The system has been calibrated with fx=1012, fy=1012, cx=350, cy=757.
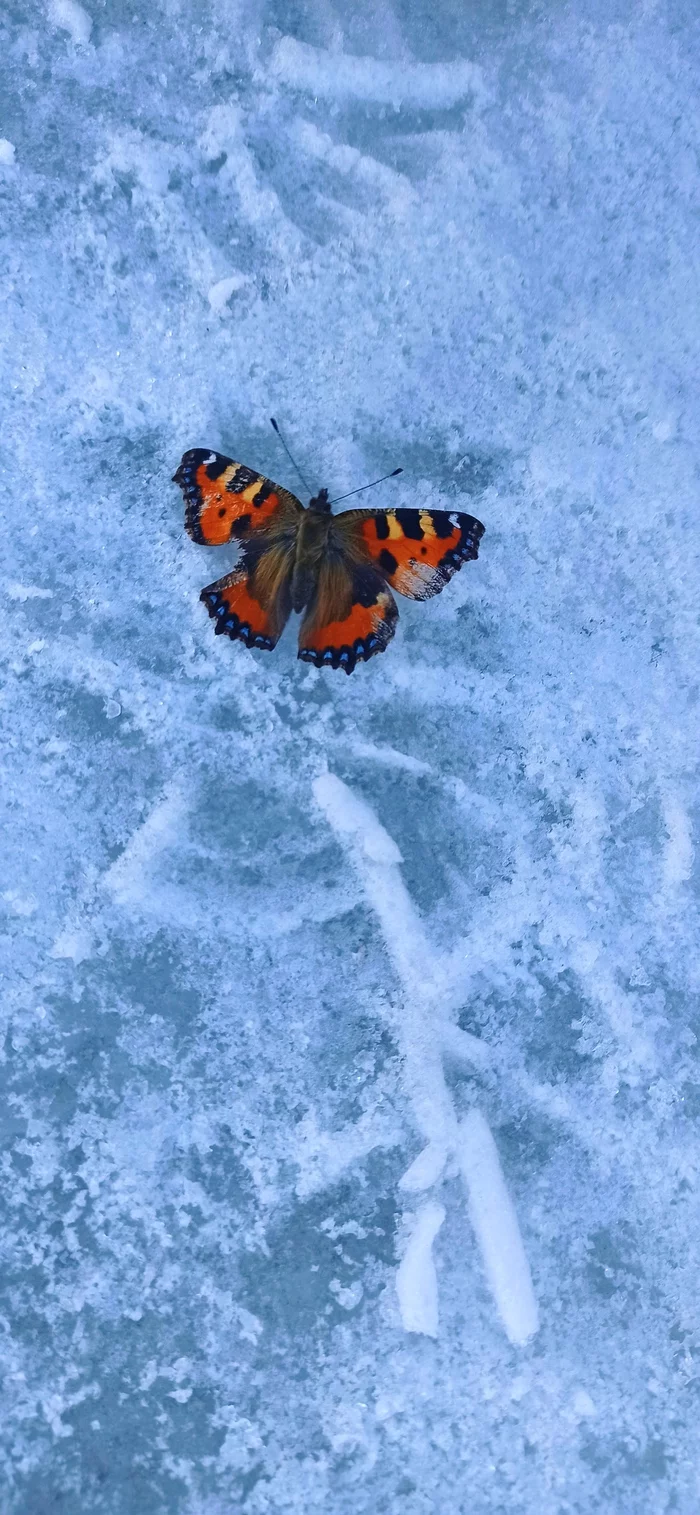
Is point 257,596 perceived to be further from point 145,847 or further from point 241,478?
point 145,847

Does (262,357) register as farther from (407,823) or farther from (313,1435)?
(313,1435)

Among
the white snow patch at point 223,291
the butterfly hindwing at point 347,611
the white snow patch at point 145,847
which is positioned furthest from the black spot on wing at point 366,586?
the white snow patch at point 223,291

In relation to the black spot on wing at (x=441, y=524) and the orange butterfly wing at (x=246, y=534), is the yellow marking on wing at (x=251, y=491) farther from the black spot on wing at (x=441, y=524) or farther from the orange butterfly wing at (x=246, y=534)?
the black spot on wing at (x=441, y=524)

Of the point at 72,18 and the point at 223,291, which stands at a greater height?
the point at 72,18

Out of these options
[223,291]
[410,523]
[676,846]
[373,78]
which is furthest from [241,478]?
[676,846]

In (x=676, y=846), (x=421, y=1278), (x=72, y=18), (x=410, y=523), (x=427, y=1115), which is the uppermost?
(x=72, y=18)

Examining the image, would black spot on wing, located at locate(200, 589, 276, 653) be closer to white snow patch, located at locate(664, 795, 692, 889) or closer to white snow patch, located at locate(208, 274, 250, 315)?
white snow patch, located at locate(208, 274, 250, 315)
